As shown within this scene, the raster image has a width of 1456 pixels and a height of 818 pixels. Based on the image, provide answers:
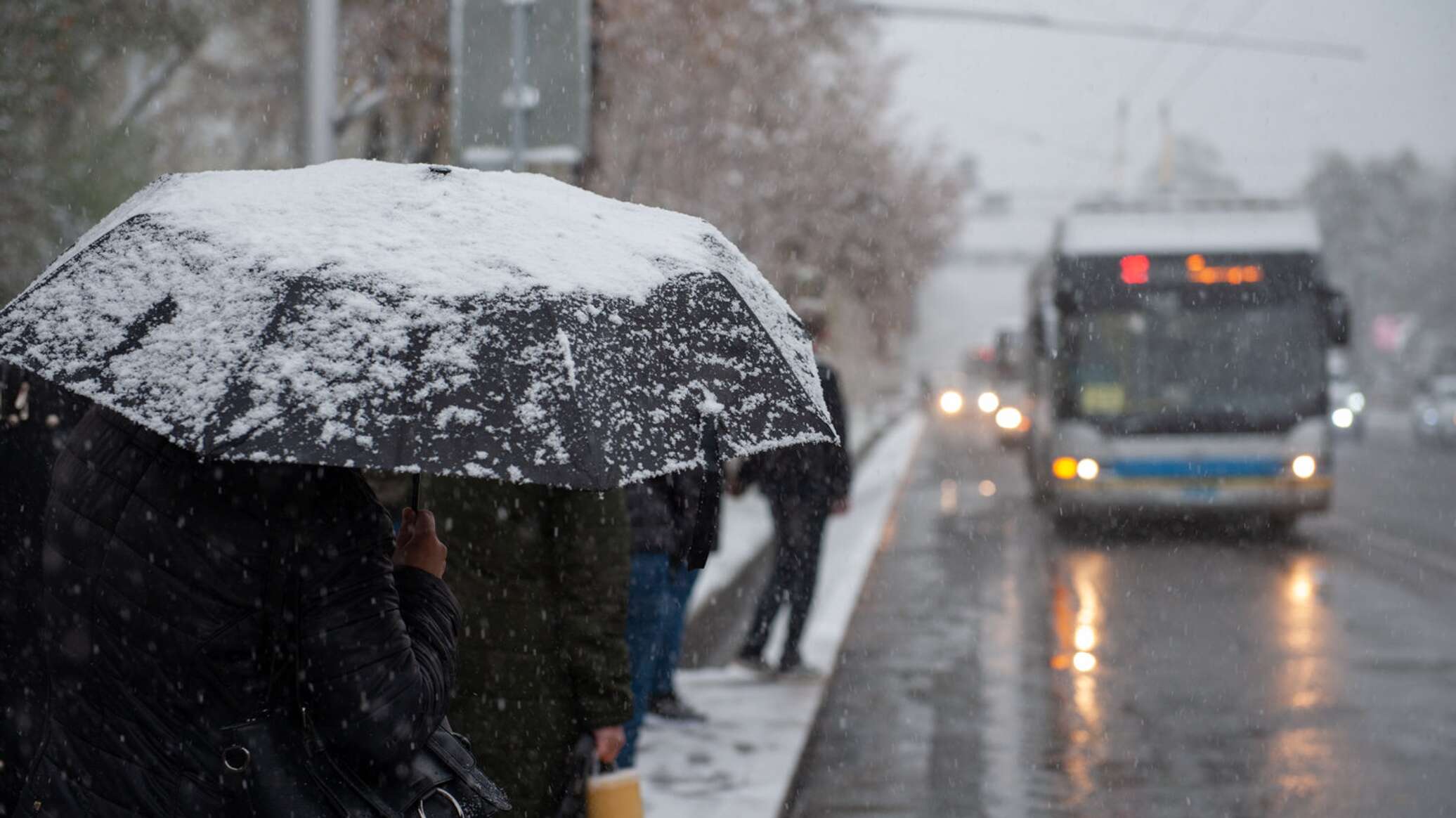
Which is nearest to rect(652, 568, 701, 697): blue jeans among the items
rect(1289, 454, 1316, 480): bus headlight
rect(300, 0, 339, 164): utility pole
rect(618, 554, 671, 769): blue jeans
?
rect(618, 554, 671, 769): blue jeans

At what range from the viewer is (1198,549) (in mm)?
14430

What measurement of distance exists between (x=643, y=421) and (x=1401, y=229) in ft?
282

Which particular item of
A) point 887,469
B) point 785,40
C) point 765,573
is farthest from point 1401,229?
point 765,573

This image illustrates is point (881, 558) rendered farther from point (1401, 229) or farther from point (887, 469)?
point (1401, 229)

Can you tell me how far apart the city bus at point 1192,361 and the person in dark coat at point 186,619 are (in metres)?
13.0

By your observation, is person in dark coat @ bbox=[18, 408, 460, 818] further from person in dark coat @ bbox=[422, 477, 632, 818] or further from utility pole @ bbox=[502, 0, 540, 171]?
utility pole @ bbox=[502, 0, 540, 171]

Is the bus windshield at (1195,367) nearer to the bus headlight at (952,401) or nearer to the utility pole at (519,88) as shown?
the utility pole at (519,88)

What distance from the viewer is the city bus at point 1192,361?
14.6 m

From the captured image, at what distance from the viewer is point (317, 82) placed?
22.7 feet

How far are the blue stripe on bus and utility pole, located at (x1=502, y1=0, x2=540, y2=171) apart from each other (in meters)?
9.26

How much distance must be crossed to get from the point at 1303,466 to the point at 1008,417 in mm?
18488

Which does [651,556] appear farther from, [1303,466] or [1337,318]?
[1337,318]

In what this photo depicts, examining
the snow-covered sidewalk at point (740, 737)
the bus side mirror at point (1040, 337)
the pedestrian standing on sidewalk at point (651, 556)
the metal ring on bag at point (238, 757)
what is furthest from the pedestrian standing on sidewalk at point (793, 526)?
the bus side mirror at point (1040, 337)

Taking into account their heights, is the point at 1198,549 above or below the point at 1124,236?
Result: below
